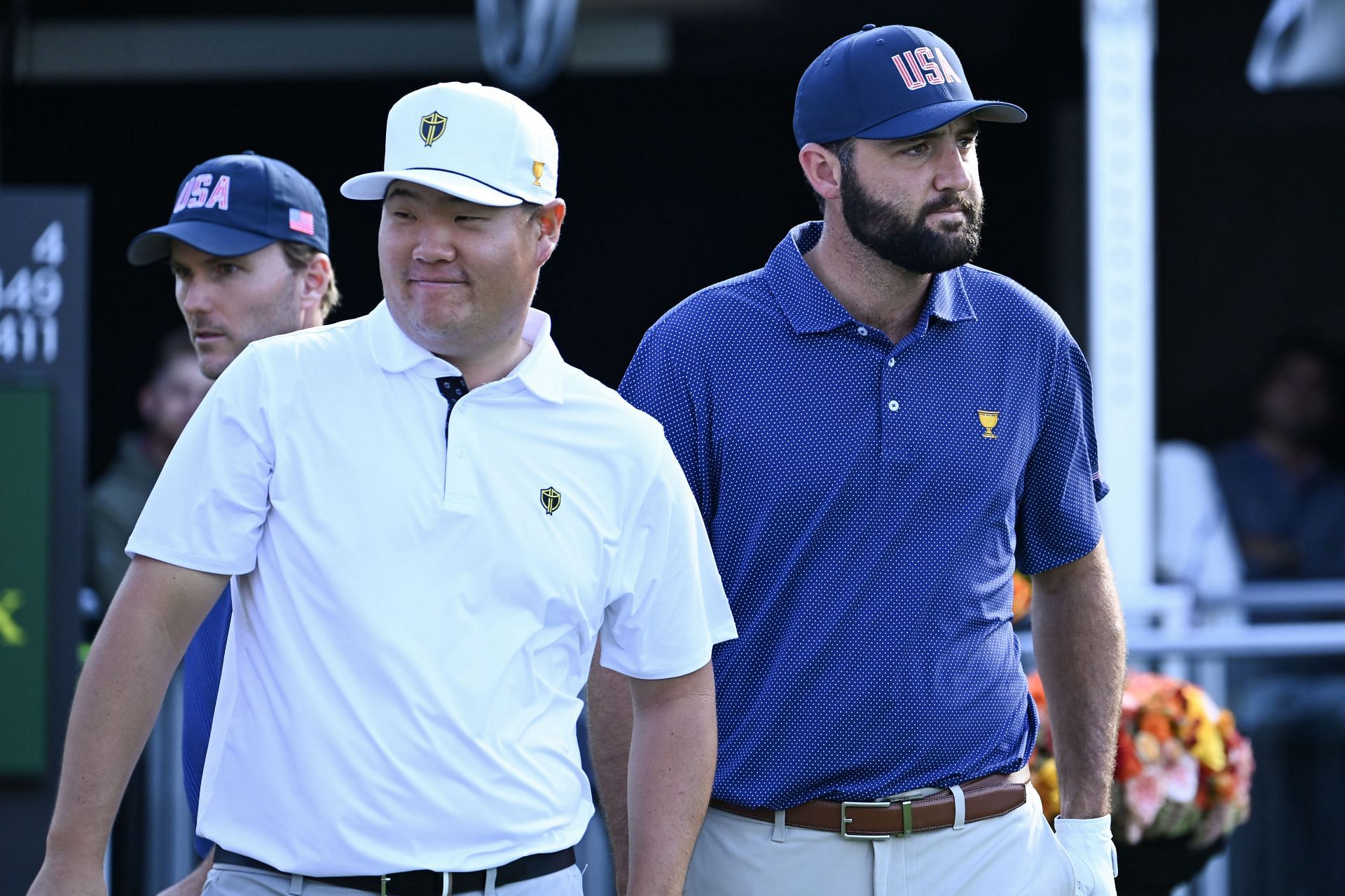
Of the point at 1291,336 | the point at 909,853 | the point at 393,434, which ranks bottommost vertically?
the point at 909,853

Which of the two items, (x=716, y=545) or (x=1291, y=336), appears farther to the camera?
(x=1291, y=336)

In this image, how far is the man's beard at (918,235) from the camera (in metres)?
2.75

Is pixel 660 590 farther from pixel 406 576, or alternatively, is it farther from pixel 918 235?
pixel 918 235

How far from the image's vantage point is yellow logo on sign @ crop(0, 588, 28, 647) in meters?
4.54

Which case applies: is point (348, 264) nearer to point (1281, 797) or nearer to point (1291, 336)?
point (1291, 336)

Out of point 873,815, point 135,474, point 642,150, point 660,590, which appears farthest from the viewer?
point 642,150

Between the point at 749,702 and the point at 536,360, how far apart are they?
69cm

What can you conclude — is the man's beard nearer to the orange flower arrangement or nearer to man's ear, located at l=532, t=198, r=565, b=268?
man's ear, located at l=532, t=198, r=565, b=268

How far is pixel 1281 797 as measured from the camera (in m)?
5.35

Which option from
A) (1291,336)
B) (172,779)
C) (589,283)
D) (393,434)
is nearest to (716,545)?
(393,434)

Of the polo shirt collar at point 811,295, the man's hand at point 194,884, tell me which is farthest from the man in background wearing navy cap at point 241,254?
the polo shirt collar at point 811,295

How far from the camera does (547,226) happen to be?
2.47m

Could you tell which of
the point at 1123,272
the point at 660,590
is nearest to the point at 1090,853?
the point at 660,590

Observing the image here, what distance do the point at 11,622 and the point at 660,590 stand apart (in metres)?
2.72
